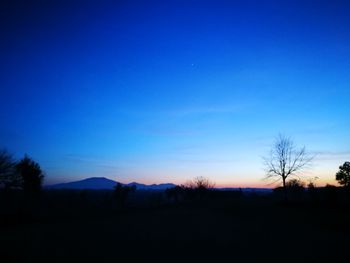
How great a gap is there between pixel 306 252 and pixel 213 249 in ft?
12.3

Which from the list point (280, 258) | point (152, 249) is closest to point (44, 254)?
point (152, 249)

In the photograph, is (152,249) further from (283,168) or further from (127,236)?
(283,168)

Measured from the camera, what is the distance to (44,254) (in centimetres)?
997

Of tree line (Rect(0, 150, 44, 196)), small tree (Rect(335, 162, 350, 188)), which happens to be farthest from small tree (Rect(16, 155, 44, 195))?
small tree (Rect(335, 162, 350, 188))

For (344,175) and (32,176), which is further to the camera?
(344,175)

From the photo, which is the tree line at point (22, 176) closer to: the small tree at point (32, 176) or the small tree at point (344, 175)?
the small tree at point (32, 176)

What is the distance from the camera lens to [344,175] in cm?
5466

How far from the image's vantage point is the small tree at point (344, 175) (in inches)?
2130

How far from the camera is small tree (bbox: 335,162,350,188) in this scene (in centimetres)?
5409

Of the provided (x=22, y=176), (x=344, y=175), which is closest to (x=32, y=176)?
(x=22, y=176)

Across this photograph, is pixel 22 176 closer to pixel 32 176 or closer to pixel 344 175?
pixel 32 176

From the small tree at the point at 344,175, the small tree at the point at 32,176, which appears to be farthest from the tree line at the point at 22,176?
the small tree at the point at 344,175

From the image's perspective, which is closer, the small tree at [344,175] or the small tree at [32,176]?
the small tree at [32,176]

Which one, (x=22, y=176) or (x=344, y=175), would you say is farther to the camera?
(x=344, y=175)
